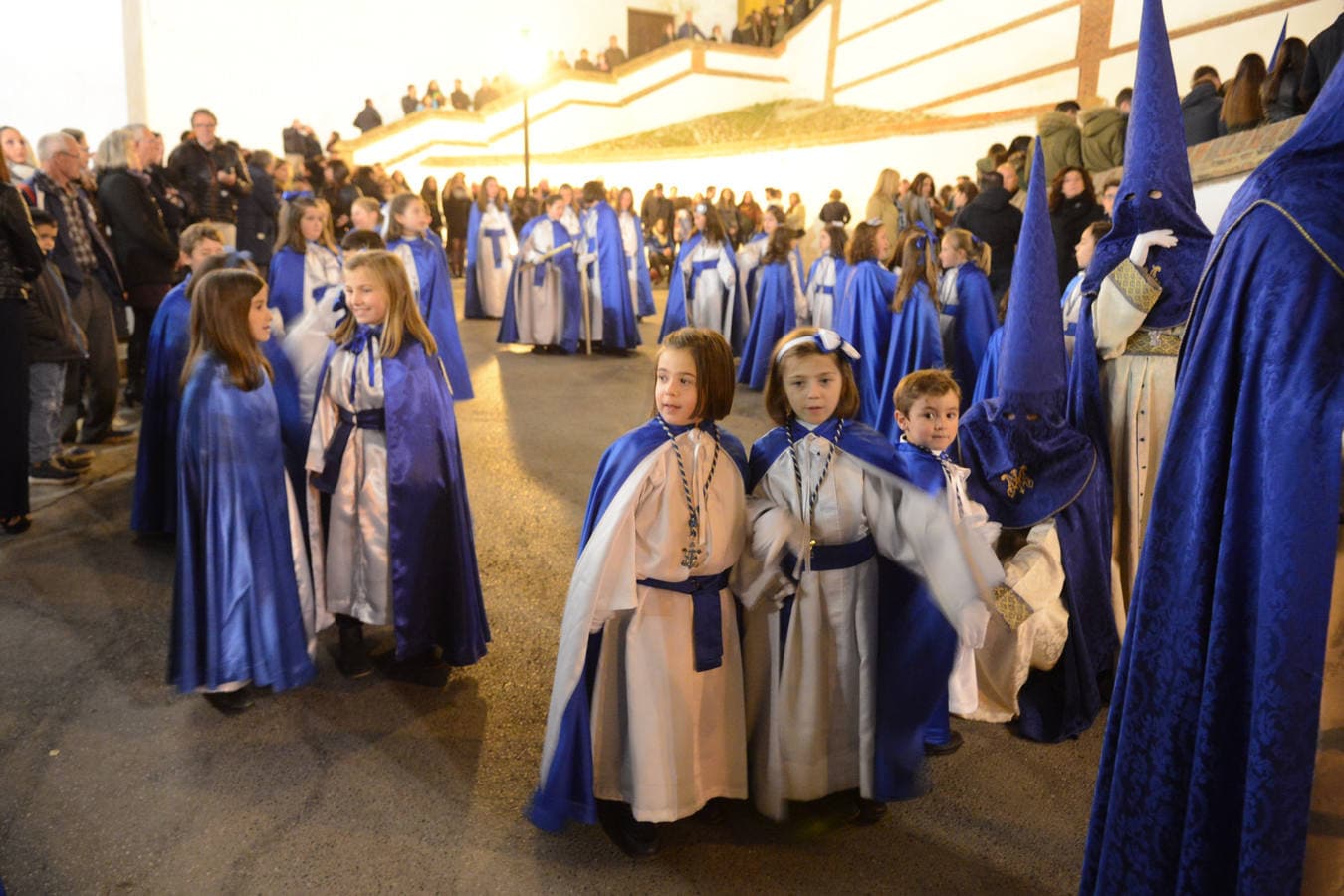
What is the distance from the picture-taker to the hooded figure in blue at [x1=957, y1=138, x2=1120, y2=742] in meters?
3.26

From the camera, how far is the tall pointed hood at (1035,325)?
3229 millimetres

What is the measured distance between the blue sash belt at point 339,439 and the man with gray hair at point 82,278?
4012mm

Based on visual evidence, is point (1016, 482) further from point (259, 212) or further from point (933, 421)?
point (259, 212)

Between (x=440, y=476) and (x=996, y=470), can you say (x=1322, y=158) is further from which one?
(x=440, y=476)

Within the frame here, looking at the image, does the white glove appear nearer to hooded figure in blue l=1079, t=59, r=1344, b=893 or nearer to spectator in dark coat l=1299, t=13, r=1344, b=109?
hooded figure in blue l=1079, t=59, r=1344, b=893

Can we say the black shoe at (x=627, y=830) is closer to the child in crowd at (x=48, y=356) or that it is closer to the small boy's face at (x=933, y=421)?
the small boy's face at (x=933, y=421)

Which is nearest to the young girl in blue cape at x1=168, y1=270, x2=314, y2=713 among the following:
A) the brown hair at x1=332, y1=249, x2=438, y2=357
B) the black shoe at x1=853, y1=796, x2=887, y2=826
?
the brown hair at x1=332, y1=249, x2=438, y2=357

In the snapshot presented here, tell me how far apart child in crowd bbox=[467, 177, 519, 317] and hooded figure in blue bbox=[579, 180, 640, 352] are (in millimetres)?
2609

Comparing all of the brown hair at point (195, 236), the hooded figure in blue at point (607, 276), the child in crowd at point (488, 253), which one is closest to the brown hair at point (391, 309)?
the brown hair at point (195, 236)

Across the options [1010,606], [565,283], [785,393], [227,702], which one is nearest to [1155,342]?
[1010,606]

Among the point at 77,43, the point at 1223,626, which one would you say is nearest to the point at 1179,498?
the point at 1223,626

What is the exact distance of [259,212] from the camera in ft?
31.4

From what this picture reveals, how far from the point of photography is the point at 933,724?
10.8 ft

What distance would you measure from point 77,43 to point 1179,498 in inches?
690
